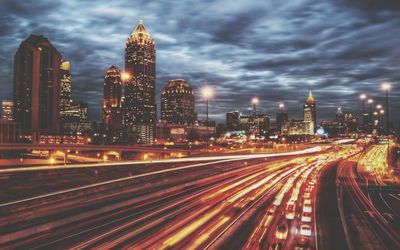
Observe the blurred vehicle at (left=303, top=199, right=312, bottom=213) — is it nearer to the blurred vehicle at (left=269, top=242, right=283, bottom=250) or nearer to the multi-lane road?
the multi-lane road

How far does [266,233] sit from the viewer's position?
869 inches

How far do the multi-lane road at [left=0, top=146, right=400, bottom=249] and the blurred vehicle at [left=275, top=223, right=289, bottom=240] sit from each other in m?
0.06


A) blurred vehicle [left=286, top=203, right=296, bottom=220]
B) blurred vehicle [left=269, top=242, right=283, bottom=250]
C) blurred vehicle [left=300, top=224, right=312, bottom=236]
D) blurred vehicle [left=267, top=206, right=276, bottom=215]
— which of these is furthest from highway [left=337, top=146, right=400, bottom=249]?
blurred vehicle [left=267, top=206, right=276, bottom=215]

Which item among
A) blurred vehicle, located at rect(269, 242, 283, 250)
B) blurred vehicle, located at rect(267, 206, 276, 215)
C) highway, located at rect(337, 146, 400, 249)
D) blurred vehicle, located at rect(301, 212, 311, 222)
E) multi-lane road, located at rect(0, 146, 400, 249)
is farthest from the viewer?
blurred vehicle, located at rect(267, 206, 276, 215)

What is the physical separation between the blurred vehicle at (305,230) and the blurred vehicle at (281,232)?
3.17 ft

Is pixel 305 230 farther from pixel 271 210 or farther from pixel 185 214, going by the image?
pixel 185 214

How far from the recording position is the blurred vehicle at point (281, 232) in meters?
21.1

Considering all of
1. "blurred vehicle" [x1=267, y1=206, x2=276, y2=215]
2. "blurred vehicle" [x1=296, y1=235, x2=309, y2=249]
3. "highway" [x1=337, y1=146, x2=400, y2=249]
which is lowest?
"highway" [x1=337, y1=146, x2=400, y2=249]

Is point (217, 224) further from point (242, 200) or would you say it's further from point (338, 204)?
point (338, 204)

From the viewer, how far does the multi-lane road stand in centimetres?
2042

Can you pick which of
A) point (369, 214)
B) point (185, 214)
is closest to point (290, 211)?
point (369, 214)

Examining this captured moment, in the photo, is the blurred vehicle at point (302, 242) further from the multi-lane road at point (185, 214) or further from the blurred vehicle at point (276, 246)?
the blurred vehicle at point (276, 246)

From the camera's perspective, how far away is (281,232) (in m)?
22.0

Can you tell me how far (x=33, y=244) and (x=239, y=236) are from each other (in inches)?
472
